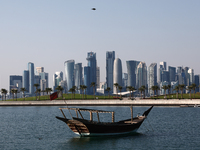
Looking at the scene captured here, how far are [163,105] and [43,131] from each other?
113080 mm

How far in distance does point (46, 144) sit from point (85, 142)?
6505 mm

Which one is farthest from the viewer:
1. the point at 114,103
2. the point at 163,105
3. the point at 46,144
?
the point at 114,103

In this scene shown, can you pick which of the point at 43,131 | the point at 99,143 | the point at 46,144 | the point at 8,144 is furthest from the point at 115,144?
the point at 43,131

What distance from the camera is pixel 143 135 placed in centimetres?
6141

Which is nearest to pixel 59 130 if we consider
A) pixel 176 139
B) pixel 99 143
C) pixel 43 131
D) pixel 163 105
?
pixel 43 131

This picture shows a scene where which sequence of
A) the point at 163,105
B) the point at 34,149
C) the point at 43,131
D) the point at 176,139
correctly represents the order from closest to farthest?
the point at 34,149 < the point at 176,139 < the point at 43,131 < the point at 163,105

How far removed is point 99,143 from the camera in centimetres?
5266

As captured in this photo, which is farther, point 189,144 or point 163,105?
point 163,105

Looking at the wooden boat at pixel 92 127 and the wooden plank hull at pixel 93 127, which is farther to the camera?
the wooden plank hull at pixel 93 127

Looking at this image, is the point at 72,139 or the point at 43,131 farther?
the point at 43,131

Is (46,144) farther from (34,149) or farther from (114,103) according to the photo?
(114,103)

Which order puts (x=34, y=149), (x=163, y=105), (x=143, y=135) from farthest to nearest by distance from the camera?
1. (x=163, y=105)
2. (x=143, y=135)
3. (x=34, y=149)

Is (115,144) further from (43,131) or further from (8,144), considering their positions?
(43,131)

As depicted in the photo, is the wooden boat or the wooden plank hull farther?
the wooden plank hull
